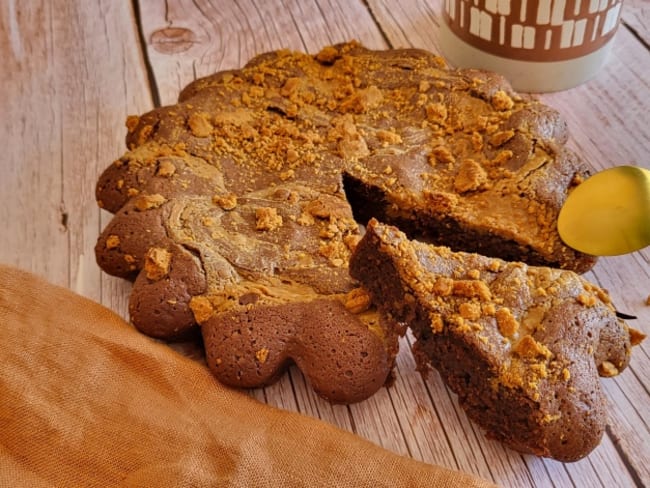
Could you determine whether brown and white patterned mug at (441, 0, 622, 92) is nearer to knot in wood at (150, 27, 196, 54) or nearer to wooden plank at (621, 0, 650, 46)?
wooden plank at (621, 0, 650, 46)

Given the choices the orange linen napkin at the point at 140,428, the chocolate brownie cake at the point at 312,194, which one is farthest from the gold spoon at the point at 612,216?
the orange linen napkin at the point at 140,428

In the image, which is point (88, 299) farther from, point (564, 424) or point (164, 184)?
point (564, 424)

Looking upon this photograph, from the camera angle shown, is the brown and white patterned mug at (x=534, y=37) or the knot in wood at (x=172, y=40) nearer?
the brown and white patterned mug at (x=534, y=37)

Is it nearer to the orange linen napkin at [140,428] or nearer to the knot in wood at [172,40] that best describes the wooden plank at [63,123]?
the knot in wood at [172,40]

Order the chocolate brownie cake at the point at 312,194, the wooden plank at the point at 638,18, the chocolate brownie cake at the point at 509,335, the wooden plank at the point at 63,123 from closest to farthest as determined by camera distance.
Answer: the chocolate brownie cake at the point at 509,335, the chocolate brownie cake at the point at 312,194, the wooden plank at the point at 63,123, the wooden plank at the point at 638,18

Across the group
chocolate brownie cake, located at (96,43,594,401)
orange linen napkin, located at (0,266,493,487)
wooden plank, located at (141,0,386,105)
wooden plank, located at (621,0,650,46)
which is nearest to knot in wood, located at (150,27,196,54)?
wooden plank, located at (141,0,386,105)

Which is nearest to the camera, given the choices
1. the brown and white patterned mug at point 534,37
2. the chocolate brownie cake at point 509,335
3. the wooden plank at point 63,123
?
the chocolate brownie cake at point 509,335

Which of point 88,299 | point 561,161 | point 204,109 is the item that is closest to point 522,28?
point 561,161
